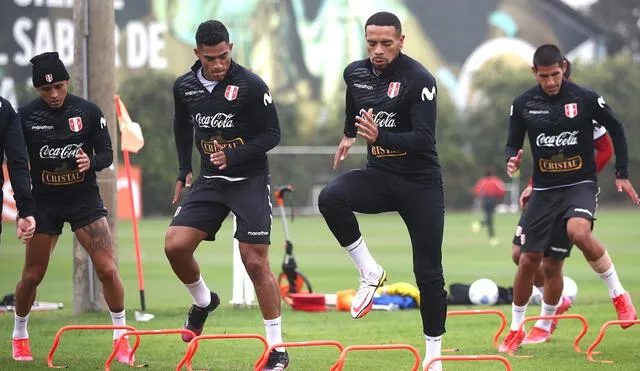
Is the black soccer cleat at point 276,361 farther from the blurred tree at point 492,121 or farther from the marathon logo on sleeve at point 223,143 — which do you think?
the blurred tree at point 492,121

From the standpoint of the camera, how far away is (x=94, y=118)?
399 inches

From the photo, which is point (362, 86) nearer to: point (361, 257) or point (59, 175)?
point (361, 257)

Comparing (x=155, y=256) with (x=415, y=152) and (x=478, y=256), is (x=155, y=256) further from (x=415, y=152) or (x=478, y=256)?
(x=415, y=152)

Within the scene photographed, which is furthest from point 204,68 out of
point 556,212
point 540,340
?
point 540,340

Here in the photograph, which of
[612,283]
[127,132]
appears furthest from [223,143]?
[127,132]

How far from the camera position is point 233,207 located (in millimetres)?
9383

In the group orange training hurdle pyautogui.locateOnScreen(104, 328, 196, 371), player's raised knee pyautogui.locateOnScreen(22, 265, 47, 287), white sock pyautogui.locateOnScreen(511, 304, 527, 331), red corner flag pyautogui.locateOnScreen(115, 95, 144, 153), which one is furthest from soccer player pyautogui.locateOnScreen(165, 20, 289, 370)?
red corner flag pyautogui.locateOnScreen(115, 95, 144, 153)

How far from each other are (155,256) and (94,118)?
16642 mm

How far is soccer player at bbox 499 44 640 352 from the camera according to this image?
10.6 metres

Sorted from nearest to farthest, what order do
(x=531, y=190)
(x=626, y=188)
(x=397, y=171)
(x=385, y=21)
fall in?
(x=385, y=21), (x=397, y=171), (x=626, y=188), (x=531, y=190)

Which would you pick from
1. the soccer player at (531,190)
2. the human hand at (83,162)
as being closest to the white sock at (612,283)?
the soccer player at (531,190)

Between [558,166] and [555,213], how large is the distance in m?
0.44

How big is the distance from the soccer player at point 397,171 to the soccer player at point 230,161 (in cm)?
61

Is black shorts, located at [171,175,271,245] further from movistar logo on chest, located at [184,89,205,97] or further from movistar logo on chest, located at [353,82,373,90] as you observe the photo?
movistar logo on chest, located at [353,82,373,90]
